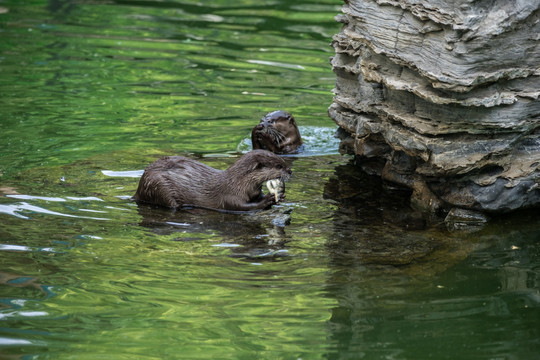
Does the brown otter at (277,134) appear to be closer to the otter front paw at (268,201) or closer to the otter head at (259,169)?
the otter head at (259,169)

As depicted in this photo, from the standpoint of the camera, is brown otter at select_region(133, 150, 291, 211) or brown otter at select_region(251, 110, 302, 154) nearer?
brown otter at select_region(133, 150, 291, 211)

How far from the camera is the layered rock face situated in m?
6.67

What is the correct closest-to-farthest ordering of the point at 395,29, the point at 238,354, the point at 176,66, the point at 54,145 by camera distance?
the point at 238,354 < the point at 395,29 < the point at 54,145 < the point at 176,66

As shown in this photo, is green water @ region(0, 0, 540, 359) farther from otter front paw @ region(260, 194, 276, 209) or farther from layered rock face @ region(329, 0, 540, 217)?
layered rock face @ region(329, 0, 540, 217)

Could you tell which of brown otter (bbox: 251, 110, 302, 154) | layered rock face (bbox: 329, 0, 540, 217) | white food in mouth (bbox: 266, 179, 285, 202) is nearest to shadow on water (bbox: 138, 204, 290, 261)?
white food in mouth (bbox: 266, 179, 285, 202)

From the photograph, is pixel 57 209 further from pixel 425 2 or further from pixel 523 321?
pixel 523 321

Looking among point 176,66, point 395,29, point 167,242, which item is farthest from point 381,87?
point 176,66

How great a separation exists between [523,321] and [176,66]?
9.61 meters

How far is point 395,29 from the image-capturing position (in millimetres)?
7469

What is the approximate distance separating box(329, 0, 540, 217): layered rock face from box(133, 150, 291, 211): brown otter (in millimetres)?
1153

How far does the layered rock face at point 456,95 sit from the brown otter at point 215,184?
1.15m

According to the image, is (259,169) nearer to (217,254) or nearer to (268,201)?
(268,201)

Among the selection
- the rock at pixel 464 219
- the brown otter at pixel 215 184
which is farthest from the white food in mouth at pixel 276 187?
the rock at pixel 464 219

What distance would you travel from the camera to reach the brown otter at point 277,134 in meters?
10.0
